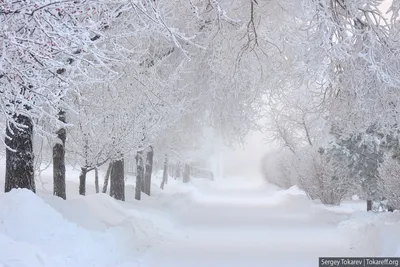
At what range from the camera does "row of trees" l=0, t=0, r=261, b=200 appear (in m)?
4.74

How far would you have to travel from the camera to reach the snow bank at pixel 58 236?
6.02 metres

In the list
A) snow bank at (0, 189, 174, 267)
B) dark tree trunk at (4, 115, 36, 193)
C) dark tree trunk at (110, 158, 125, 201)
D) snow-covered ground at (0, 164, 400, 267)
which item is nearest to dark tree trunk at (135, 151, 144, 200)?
dark tree trunk at (110, 158, 125, 201)

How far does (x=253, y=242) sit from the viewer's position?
11164 millimetres

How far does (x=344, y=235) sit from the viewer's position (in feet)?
42.0

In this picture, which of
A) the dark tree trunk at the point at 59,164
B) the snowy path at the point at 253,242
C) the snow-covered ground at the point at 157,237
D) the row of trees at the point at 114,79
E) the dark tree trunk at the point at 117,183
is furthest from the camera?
the dark tree trunk at the point at 117,183

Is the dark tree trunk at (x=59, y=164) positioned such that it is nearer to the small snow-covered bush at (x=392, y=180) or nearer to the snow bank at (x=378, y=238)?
the snow bank at (x=378, y=238)

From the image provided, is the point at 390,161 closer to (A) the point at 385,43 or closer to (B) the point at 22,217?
(A) the point at 385,43

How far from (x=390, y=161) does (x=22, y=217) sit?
38.1 feet

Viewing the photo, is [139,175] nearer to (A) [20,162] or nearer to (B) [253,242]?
Result: (B) [253,242]

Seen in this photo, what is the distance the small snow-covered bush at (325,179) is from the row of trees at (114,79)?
5.44 metres

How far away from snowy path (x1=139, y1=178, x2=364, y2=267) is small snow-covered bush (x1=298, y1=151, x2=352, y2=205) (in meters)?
2.69

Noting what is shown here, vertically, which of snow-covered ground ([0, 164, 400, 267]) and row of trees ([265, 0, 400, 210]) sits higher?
row of trees ([265, 0, 400, 210])

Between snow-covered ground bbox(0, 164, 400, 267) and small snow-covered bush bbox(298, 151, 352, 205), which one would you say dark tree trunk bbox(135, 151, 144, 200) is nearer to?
snow-covered ground bbox(0, 164, 400, 267)

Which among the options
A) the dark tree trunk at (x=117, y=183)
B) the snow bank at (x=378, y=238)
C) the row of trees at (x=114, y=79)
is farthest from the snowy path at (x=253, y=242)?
the row of trees at (x=114, y=79)
